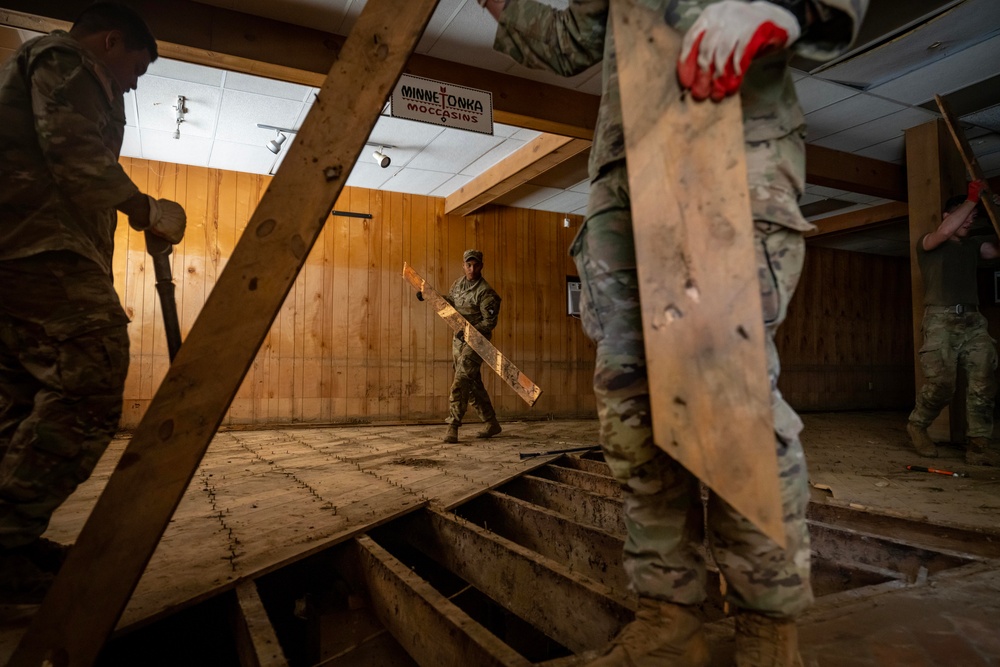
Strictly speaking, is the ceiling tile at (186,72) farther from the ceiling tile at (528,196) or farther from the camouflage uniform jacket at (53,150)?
the ceiling tile at (528,196)

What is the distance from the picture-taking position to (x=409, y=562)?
243 cm

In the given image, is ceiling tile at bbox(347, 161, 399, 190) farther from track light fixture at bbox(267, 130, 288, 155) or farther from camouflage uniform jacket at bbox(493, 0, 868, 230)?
camouflage uniform jacket at bbox(493, 0, 868, 230)

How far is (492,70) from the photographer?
3.88 meters

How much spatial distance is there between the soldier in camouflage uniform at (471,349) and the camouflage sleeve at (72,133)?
3519mm

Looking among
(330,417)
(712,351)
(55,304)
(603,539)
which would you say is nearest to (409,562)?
(603,539)

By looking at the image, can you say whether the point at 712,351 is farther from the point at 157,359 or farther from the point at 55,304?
the point at 157,359

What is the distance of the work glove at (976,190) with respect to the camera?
3.41 meters

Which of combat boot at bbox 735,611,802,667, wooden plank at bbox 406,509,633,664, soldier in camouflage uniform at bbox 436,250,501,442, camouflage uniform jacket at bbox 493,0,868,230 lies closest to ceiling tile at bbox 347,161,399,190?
soldier in camouflage uniform at bbox 436,250,501,442

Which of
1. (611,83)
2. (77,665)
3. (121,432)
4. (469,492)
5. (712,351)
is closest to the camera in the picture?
(712,351)

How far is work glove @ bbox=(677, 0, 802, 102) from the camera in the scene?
29.7 inches

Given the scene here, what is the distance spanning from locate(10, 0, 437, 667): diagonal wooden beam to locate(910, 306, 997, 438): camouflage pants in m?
4.36

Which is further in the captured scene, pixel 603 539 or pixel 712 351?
pixel 603 539

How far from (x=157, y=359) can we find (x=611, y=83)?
5.58 metres

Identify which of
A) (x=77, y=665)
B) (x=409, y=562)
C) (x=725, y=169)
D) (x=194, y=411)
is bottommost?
(x=409, y=562)
